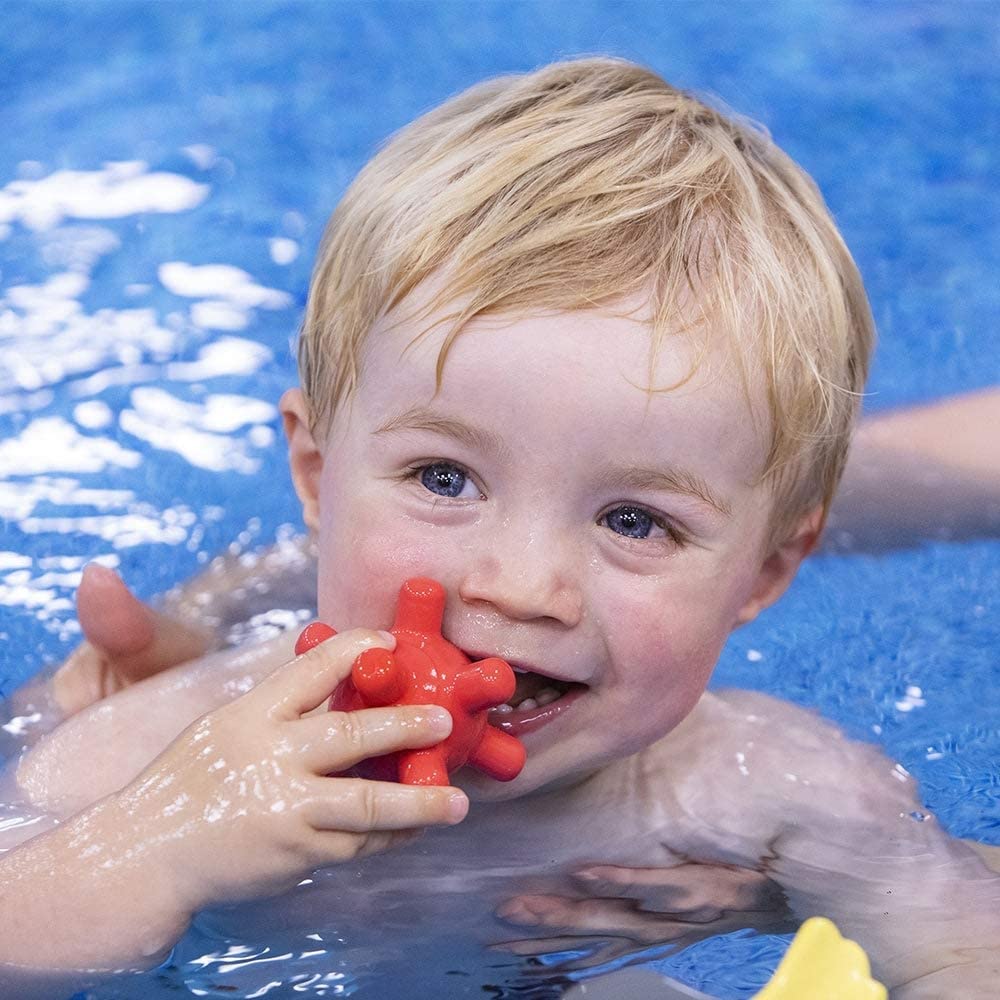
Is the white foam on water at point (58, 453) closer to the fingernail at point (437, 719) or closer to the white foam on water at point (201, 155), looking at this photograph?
the white foam on water at point (201, 155)

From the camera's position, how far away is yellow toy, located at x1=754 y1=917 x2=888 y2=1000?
1.42 metres

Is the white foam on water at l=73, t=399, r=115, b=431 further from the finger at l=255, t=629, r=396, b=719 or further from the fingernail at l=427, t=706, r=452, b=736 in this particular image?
the fingernail at l=427, t=706, r=452, b=736

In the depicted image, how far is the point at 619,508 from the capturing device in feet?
6.10

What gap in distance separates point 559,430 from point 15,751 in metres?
1.10

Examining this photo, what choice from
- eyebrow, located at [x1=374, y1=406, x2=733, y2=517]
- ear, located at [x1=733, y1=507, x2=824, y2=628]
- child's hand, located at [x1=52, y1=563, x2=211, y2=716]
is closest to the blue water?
child's hand, located at [x1=52, y1=563, x2=211, y2=716]

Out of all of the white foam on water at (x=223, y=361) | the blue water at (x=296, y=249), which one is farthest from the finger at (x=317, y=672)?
the white foam on water at (x=223, y=361)

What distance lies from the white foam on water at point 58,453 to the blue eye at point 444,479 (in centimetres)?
150

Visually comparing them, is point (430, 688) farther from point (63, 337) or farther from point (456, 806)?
point (63, 337)

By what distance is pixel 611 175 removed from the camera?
198cm

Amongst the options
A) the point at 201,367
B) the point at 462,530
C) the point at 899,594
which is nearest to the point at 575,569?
the point at 462,530

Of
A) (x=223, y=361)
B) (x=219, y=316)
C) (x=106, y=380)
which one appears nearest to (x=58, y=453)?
(x=106, y=380)

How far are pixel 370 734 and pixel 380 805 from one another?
73 millimetres

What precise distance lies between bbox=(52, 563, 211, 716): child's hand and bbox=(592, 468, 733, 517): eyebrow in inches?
35.0

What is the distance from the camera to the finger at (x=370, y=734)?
66.8 inches
